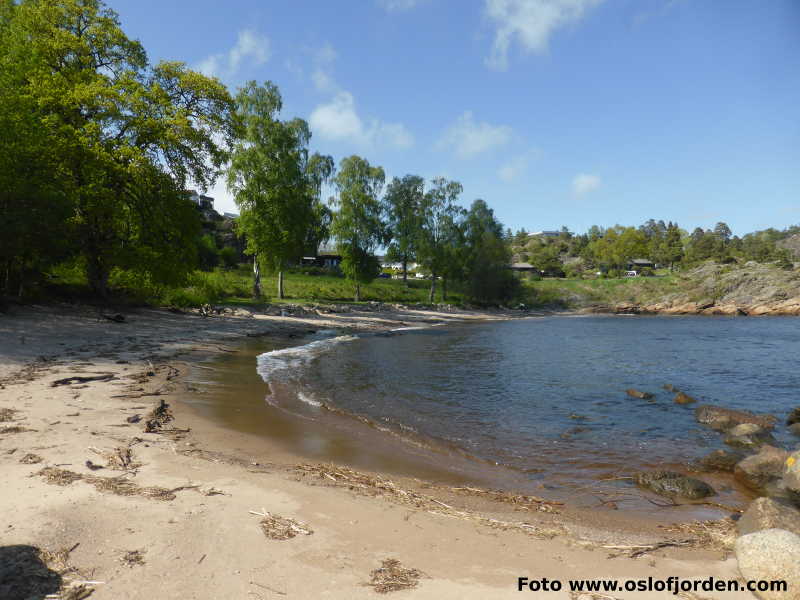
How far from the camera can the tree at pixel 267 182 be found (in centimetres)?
3928

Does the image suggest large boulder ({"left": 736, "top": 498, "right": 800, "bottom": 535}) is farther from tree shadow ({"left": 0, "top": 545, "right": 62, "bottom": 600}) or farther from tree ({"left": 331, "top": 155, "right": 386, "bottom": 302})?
tree ({"left": 331, "top": 155, "right": 386, "bottom": 302})

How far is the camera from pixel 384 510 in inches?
227

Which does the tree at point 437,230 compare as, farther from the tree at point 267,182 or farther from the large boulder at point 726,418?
the large boulder at point 726,418

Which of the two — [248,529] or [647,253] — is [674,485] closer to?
[248,529]

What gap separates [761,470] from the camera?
8.16 metres

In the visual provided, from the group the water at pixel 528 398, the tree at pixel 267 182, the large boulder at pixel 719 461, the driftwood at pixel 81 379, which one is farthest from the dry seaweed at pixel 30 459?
the tree at pixel 267 182

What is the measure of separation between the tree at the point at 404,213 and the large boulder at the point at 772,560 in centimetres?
5969

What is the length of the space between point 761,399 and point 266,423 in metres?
16.0

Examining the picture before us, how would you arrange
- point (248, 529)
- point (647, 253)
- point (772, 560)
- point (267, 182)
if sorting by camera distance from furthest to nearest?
point (647, 253) → point (267, 182) → point (248, 529) → point (772, 560)

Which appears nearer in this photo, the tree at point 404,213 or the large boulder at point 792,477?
the large boulder at point 792,477

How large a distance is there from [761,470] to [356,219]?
4818 centimetres

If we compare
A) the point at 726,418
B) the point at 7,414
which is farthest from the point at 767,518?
the point at 7,414

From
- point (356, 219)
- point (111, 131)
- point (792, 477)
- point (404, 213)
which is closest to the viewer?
point (792, 477)

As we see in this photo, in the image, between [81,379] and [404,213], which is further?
[404,213]
